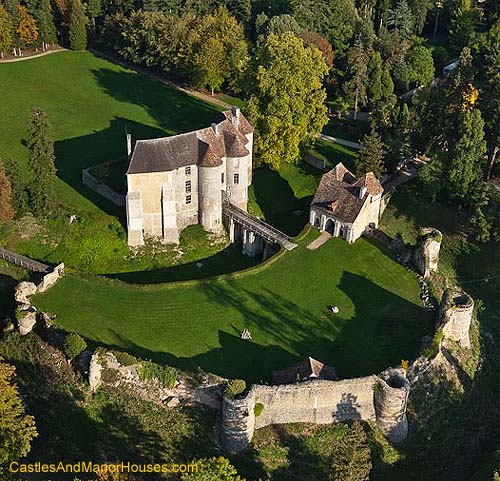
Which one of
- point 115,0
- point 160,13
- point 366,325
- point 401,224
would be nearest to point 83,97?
point 160,13

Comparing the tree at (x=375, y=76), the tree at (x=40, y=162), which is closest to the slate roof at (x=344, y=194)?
the tree at (x=40, y=162)

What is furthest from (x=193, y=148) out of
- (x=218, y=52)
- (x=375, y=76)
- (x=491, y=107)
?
(x=375, y=76)

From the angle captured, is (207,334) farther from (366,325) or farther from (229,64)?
(229,64)

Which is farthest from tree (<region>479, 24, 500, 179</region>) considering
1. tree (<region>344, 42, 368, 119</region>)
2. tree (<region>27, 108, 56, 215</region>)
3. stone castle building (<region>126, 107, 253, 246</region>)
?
tree (<region>27, 108, 56, 215</region>)

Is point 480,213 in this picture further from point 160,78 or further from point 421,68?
point 160,78

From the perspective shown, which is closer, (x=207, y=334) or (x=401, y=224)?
(x=207, y=334)

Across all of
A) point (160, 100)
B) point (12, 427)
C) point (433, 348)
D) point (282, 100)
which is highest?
point (282, 100)

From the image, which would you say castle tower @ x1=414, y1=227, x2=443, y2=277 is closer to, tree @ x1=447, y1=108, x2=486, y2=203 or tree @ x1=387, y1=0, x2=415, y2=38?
tree @ x1=447, y1=108, x2=486, y2=203
